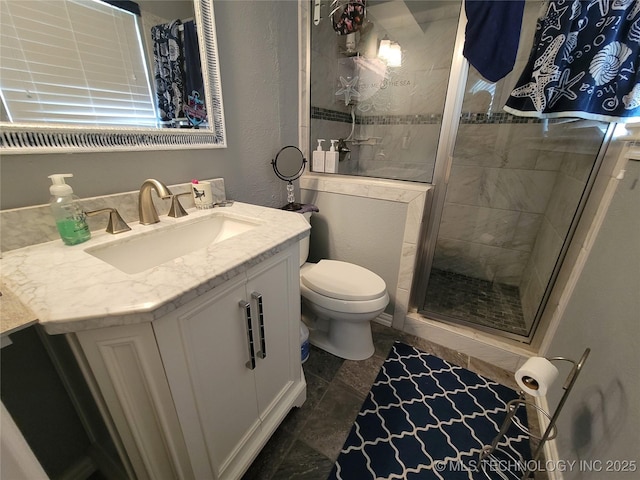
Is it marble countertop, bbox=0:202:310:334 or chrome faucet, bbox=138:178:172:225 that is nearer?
marble countertop, bbox=0:202:310:334

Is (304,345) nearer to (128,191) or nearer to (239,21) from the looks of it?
(128,191)

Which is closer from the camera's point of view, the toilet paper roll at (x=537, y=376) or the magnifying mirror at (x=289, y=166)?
the toilet paper roll at (x=537, y=376)

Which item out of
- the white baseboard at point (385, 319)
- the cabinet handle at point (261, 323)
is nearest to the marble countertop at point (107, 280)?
the cabinet handle at point (261, 323)

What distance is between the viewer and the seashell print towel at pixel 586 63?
966mm

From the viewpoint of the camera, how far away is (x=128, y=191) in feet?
3.03

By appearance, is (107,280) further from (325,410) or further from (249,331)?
(325,410)

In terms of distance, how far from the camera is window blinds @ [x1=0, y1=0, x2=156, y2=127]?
2.22 ft

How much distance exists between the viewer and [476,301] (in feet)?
6.02

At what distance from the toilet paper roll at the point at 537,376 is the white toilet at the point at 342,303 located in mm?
588

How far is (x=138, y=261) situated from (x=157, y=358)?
0.41 metres

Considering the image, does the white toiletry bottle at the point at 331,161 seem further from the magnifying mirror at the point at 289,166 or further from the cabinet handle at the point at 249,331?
the cabinet handle at the point at 249,331

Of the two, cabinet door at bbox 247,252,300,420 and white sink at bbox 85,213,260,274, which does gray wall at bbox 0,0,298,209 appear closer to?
white sink at bbox 85,213,260,274

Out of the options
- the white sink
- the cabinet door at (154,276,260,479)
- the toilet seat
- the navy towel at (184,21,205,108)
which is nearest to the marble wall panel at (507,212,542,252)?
the toilet seat

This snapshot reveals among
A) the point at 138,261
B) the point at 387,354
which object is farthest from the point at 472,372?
the point at 138,261
